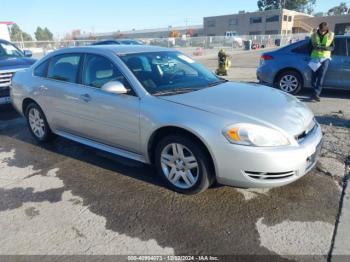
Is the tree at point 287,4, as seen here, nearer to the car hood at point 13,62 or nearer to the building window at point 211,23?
the building window at point 211,23

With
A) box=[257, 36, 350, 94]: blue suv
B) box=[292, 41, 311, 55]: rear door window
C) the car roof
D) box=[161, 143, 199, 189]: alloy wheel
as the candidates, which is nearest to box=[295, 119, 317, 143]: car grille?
box=[161, 143, 199, 189]: alloy wheel

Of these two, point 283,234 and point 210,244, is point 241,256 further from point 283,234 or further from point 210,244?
point 283,234

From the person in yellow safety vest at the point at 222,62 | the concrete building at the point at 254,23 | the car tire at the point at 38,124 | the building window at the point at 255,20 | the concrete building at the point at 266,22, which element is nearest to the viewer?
the car tire at the point at 38,124

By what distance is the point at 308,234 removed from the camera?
2.79 metres

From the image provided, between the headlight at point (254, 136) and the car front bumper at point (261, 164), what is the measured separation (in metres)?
0.05

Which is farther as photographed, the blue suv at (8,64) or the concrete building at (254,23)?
the concrete building at (254,23)

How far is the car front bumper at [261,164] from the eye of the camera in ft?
9.57

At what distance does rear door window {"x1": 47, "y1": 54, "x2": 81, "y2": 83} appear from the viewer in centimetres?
436

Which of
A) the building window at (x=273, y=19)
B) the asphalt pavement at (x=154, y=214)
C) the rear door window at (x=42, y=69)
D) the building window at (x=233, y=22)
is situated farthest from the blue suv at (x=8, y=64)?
the building window at (x=233, y=22)

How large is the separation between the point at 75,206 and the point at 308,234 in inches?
90.8

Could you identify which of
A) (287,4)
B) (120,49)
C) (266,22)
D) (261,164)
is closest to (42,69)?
(120,49)

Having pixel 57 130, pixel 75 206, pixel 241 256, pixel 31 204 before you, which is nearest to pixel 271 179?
pixel 241 256

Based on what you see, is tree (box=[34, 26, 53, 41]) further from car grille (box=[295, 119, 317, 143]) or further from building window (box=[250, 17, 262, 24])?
car grille (box=[295, 119, 317, 143])

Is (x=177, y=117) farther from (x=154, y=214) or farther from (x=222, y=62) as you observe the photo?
(x=222, y=62)
